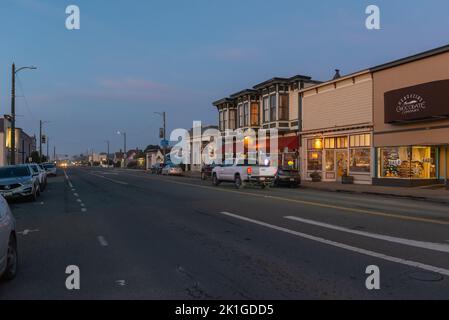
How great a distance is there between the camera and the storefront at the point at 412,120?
81.2ft

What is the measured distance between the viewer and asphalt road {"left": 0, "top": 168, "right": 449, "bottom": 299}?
243 inches

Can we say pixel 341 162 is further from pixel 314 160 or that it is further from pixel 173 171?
pixel 173 171

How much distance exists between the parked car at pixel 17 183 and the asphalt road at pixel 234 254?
4736 mm

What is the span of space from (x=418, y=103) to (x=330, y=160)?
10263 mm

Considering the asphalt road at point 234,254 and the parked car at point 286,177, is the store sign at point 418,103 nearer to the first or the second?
the parked car at point 286,177

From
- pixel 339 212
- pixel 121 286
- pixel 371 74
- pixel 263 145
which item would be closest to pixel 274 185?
pixel 371 74

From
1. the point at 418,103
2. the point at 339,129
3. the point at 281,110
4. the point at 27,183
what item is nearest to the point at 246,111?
the point at 281,110

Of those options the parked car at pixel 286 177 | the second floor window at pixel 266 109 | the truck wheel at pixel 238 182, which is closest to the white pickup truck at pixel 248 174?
the truck wheel at pixel 238 182
